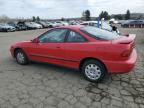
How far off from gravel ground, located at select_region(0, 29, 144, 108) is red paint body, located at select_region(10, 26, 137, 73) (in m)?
0.46

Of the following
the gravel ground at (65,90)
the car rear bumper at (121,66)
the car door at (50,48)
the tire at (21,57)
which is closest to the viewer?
the gravel ground at (65,90)

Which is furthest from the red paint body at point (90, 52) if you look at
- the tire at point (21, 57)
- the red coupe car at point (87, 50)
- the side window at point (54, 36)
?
the tire at point (21, 57)

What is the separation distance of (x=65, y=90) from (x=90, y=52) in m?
1.15

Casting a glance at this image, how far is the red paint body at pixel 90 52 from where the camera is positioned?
3.90 metres

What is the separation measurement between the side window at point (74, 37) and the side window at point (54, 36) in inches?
8.5

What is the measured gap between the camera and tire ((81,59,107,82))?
13.9 feet

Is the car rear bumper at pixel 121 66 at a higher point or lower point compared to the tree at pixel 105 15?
lower

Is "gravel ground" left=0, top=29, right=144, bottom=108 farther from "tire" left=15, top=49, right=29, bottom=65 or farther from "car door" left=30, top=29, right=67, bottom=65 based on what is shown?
"tire" left=15, top=49, right=29, bottom=65

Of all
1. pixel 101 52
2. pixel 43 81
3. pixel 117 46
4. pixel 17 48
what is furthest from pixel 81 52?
pixel 17 48

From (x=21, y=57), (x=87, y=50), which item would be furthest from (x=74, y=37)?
(x=21, y=57)

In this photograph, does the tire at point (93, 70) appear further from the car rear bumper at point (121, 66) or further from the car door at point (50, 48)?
the car door at point (50, 48)

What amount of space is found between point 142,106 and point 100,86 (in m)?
1.17

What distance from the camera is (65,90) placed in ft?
13.2

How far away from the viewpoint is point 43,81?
4.60 metres
